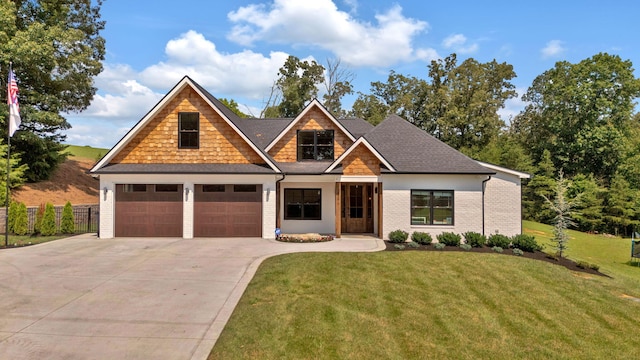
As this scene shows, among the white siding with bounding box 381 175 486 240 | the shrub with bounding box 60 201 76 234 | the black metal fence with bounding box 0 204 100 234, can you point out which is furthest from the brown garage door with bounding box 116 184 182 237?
the white siding with bounding box 381 175 486 240

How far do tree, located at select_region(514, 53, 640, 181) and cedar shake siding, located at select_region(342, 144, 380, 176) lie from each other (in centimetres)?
3185

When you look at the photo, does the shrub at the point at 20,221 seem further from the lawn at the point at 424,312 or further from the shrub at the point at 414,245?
the shrub at the point at 414,245

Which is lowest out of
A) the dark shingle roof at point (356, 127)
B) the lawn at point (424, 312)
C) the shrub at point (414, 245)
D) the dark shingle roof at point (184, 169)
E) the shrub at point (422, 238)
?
the lawn at point (424, 312)

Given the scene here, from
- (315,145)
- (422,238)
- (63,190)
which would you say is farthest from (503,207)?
(63,190)

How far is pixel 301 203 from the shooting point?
1944 cm

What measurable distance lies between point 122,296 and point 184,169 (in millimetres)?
9087

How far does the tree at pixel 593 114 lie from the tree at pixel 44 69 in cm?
4887

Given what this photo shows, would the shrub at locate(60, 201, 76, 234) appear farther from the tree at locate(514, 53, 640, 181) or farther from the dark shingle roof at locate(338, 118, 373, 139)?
the tree at locate(514, 53, 640, 181)

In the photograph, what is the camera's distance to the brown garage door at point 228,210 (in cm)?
1736

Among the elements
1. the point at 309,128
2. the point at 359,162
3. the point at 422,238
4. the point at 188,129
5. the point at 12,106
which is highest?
the point at 12,106

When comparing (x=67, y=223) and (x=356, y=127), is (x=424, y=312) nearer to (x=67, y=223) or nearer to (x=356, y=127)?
(x=356, y=127)

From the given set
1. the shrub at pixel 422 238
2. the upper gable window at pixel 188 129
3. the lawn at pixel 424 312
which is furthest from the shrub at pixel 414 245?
the upper gable window at pixel 188 129

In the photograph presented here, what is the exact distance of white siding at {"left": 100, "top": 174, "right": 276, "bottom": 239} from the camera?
1716 cm

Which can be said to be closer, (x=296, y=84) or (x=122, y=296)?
(x=122, y=296)
